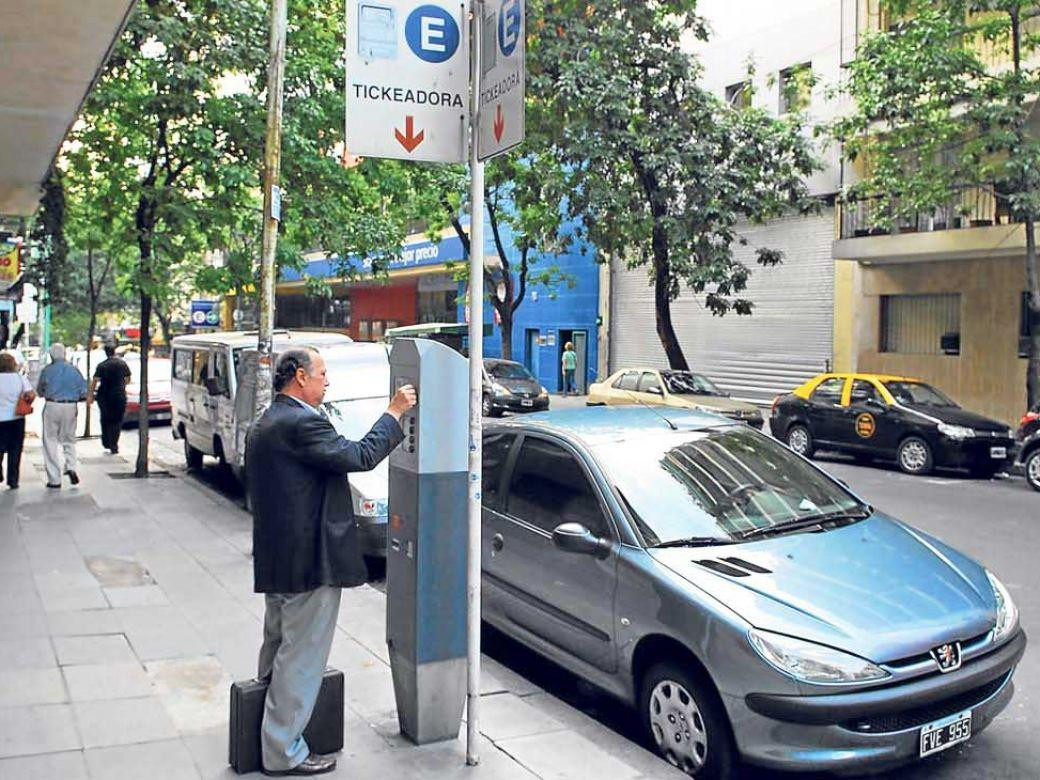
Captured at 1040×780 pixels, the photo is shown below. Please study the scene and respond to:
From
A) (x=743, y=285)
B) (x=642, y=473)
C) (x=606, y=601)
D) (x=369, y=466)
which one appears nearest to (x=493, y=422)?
(x=642, y=473)

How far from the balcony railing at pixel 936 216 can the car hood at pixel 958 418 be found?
12.4ft

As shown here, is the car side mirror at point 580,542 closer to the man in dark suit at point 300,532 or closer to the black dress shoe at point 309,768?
the man in dark suit at point 300,532

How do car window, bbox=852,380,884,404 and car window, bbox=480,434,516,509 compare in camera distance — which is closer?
car window, bbox=480,434,516,509

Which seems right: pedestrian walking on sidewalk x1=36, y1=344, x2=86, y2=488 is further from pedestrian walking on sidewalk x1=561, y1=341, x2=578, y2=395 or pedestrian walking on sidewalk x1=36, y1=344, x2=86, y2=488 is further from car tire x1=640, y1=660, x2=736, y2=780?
pedestrian walking on sidewalk x1=561, y1=341, x2=578, y2=395

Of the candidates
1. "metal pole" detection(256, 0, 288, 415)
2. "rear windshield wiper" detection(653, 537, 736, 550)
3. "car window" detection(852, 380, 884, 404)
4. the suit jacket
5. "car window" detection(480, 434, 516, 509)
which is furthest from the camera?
"car window" detection(852, 380, 884, 404)

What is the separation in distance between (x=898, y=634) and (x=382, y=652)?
304 centimetres

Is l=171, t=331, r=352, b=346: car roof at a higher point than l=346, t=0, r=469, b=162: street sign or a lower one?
lower

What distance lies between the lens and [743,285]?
2066 centimetres

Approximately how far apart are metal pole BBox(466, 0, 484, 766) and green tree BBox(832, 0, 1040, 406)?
13.3 metres

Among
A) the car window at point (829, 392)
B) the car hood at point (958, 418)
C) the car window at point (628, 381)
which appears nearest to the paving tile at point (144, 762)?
the car hood at point (958, 418)

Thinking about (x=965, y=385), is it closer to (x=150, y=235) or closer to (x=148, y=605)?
(x=150, y=235)

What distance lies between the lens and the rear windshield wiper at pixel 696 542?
4.95 meters

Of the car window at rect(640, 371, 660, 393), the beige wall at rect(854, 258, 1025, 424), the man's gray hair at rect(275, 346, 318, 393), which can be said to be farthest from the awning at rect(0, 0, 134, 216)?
the beige wall at rect(854, 258, 1025, 424)

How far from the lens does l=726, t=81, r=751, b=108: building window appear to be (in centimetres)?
2553
